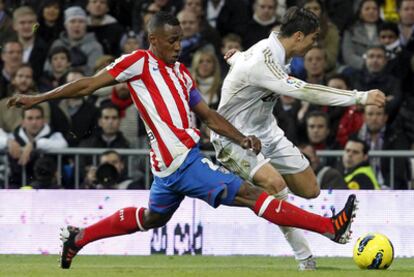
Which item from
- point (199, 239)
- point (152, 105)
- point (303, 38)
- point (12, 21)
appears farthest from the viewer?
point (12, 21)

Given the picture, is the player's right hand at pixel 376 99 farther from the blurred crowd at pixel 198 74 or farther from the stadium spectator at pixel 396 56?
the stadium spectator at pixel 396 56

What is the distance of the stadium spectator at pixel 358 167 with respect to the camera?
15867mm

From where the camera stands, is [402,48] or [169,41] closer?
[169,41]

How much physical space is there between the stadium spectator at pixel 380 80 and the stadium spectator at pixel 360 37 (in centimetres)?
84

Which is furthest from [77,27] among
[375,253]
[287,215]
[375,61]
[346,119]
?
[287,215]

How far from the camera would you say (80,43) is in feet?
61.8

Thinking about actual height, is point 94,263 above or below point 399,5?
below

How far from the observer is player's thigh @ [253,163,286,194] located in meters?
12.0

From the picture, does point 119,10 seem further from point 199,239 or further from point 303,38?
point 303,38

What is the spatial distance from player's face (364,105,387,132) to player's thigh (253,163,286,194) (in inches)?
204

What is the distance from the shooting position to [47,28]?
63.5 feet

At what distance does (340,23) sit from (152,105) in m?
8.66

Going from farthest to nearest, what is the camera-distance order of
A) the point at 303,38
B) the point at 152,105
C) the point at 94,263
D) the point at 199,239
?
the point at 199,239 < the point at 94,263 < the point at 303,38 < the point at 152,105

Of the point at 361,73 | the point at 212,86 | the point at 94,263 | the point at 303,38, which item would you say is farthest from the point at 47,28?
the point at 303,38
